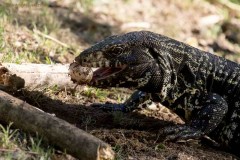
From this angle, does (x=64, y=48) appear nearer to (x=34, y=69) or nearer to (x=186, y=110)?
(x=34, y=69)

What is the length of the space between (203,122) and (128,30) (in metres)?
5.10

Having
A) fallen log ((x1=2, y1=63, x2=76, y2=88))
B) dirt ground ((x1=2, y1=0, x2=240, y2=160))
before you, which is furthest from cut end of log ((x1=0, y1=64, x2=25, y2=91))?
dirt ground ((x1=2, y1=0, x2=240, y2=160))

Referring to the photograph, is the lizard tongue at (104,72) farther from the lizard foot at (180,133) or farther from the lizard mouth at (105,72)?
the lizard foot at (180,133)

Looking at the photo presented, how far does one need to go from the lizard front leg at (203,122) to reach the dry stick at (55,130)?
136 cm

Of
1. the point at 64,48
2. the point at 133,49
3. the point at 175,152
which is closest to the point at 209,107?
the point at 175,152

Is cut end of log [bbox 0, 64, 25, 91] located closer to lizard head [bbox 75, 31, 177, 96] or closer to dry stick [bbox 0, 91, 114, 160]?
lizard head [bbox 75, 31, 177, 96]

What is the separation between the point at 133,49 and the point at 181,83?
0.68m

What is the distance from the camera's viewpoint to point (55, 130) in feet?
15.7

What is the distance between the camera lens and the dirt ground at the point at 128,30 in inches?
224

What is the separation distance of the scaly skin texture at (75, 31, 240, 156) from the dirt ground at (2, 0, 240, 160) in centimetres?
27

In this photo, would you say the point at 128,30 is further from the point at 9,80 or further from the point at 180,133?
the point at 180,133

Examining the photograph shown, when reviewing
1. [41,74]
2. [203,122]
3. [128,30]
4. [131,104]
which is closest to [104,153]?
[203,122]

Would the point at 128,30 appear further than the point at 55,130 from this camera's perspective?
Yes

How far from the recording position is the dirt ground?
18.7 ft
